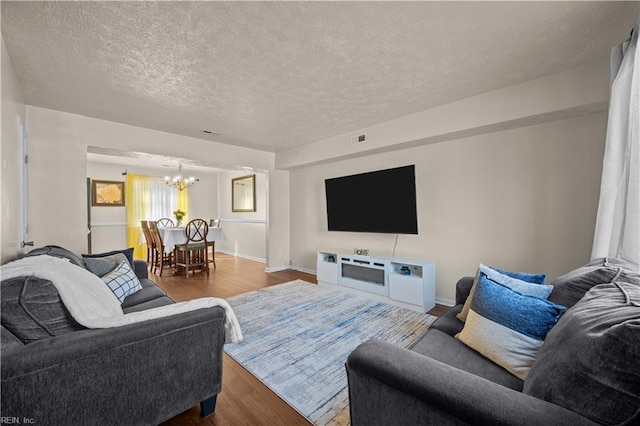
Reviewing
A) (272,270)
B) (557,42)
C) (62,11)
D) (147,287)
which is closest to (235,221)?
(272,270)

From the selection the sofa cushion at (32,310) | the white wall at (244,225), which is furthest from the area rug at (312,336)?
the white wall at (244,225)

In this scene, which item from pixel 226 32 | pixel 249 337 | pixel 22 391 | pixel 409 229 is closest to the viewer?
pixel 22 391

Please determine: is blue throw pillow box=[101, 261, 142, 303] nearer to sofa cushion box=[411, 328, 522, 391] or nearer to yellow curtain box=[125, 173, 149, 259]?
sofa cushion box=[411, 328, 522, 391]

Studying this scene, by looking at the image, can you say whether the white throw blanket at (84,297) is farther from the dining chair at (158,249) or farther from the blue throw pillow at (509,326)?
the dining chair at (158,249)

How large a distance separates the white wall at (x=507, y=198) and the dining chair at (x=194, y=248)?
11.8ft

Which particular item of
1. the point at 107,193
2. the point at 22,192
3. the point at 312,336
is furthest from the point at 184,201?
the point at 312,336

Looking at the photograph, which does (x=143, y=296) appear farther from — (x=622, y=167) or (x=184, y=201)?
(x=184, y=201)

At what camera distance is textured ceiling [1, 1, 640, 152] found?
1.61 meters

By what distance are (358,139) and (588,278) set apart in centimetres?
300

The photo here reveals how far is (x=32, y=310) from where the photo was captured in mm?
1087

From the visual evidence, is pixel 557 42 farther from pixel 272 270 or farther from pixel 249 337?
pixel 272 270

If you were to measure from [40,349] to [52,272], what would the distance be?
1.10 feet

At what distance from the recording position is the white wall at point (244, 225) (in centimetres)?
671

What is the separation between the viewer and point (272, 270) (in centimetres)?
534
